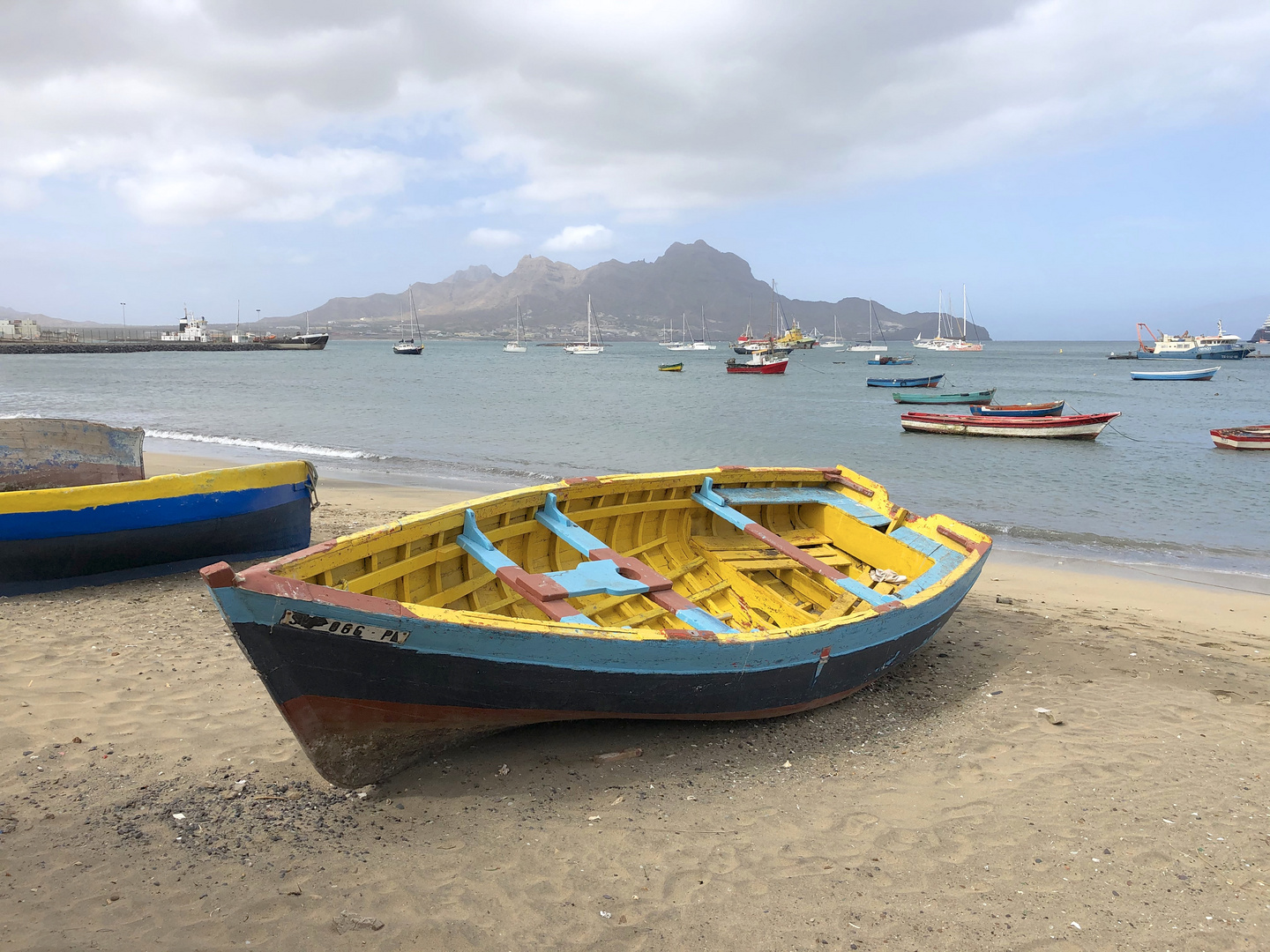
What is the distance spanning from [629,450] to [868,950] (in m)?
21.7

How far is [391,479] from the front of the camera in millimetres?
17875

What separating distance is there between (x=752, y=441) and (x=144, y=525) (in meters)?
23.0

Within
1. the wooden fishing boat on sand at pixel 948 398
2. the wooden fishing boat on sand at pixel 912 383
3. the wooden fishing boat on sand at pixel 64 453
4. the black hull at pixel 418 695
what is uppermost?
the wooden fishing boat on sand at pixel 912 383

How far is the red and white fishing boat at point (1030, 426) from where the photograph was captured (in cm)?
2678

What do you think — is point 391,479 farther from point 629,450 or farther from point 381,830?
point 381,830

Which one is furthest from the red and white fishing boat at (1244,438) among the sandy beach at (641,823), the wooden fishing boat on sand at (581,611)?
the wooden fishing boat on sand at (581,611)

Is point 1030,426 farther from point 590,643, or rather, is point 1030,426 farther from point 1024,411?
point 590,643

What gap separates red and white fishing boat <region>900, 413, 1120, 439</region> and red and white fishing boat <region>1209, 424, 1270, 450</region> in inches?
121

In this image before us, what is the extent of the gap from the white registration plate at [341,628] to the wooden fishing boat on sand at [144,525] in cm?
513

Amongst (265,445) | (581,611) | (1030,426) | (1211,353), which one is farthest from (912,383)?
(1211,353)

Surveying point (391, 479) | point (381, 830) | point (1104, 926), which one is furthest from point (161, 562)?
point (391, 479)

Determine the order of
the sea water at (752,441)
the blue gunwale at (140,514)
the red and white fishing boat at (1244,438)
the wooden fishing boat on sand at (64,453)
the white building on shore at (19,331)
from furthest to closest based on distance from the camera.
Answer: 1. the white building on shore at (19,331)
2. the red and white fishing boat at (1244,438)
3. the sea water at (752,441)
4. the wooden fishing boat on sand at (64,453)
5. the blue gunwale at (140,514)

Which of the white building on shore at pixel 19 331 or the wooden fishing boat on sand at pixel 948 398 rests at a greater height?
the white building on shore at pixel 19 331

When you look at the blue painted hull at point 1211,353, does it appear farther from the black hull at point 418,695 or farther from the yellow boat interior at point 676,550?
the black hull at point 418,695
